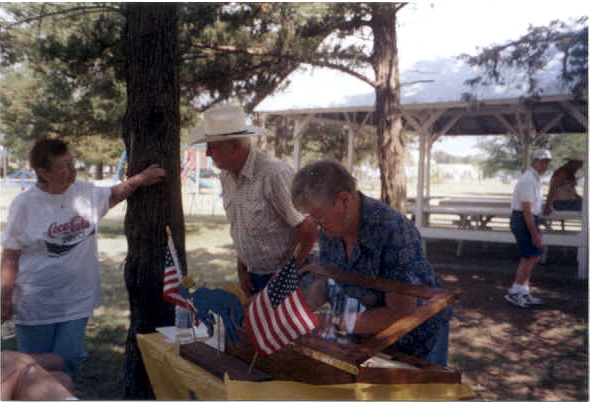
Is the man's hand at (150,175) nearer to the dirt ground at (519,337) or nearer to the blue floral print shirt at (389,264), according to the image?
the blue floral print shirt at (389,264)

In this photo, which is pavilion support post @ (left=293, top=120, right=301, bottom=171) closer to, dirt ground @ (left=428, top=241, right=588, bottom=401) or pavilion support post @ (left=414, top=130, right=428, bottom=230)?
pavilion support post @ (left=414, top=130, right=428, bottom=230)

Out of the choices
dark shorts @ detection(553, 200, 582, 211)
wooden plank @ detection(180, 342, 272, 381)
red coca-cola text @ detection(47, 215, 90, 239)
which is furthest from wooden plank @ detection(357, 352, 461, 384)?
dark shorts @ detection(553, 200, 582, 211)

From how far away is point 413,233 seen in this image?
2059mm

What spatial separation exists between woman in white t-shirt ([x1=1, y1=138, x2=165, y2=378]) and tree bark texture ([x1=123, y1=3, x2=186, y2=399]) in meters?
0.32

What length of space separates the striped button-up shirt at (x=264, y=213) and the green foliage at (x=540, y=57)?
4.90 meters

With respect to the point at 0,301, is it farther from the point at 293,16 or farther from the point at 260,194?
the point at 293,16

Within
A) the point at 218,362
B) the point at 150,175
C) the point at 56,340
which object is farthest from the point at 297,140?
the point at 218,362

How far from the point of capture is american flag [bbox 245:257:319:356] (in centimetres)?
181

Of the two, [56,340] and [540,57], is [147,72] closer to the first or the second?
[56,340]

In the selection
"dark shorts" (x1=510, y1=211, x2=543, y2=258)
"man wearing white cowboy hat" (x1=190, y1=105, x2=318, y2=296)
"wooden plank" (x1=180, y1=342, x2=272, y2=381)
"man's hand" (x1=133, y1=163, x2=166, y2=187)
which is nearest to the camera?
"wooden plank" (x1=180, y1=342, x2=272, y2=381)

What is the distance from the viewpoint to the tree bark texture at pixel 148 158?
10.5 ft

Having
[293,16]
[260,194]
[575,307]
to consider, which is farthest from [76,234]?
[575,307]

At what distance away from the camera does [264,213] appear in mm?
2959

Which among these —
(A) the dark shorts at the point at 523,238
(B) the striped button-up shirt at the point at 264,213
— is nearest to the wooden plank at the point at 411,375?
(B) the striped button-up shirt at the point at 264,213
